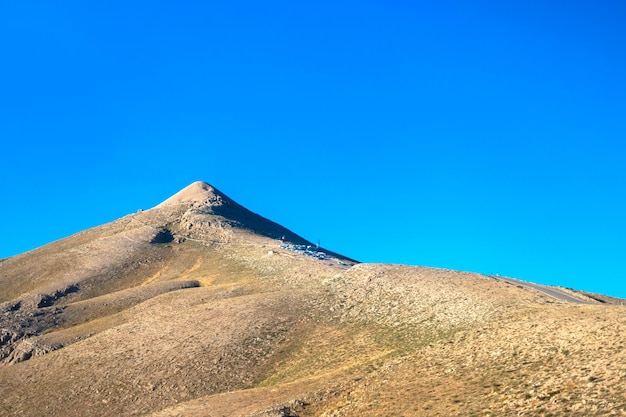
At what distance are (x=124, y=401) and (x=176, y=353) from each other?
662 cm

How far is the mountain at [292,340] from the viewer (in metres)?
34.8

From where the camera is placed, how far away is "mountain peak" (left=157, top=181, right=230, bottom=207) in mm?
122431

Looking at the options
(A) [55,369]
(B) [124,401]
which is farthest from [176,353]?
(A) [55,369]

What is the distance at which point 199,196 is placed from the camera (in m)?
124

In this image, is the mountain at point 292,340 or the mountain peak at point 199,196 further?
the mountain peak at point 199,196

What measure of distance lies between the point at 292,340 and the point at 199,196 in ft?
241

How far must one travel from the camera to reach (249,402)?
42250mm

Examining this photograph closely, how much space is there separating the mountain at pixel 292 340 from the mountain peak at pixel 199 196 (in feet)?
94.3

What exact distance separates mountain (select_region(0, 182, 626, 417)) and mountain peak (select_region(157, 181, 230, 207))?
28.7 m

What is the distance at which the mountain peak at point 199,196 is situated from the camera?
402 feet

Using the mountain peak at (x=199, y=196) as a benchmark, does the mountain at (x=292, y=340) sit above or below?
below

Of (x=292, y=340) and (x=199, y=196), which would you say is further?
(x=199, y=196)

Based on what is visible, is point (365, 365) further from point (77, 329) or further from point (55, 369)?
point (77, 329)

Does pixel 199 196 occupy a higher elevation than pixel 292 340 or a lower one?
higher
